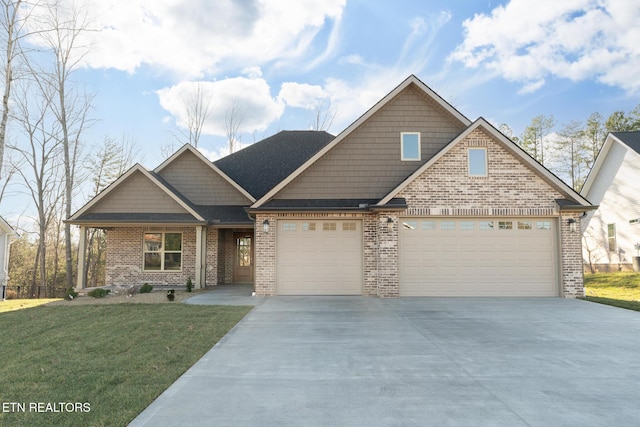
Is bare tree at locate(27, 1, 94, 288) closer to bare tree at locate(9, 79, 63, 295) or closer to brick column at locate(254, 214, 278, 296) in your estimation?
bare tree at locate(9, 79, 63, 295)

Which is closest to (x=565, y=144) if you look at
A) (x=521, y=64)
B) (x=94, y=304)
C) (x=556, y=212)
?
(x=521, y=64)

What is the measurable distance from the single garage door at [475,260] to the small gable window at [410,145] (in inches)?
98.2

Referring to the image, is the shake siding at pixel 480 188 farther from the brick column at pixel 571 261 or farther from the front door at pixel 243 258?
the front door at pixel 243 258

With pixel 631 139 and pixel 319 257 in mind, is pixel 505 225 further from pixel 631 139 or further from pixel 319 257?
pixel 631 139

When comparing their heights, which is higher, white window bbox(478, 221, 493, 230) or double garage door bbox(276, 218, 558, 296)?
white window bbox(478, 221, 493, 230)

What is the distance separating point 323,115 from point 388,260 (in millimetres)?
20468

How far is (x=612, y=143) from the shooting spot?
19688 millimetres

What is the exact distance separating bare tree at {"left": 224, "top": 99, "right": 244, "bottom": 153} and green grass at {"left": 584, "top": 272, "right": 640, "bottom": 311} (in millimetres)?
25414

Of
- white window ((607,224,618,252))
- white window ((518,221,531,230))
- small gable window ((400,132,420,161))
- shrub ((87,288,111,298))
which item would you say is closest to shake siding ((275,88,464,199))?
small gable window ((400,132,420,161))

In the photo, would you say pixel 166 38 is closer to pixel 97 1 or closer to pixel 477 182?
pixel 97 1

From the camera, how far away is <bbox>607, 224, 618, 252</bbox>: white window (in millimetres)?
20156

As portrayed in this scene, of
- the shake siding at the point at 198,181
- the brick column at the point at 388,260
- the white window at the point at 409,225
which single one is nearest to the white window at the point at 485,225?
the white window at the point at 409,225

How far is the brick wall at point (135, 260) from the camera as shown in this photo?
15.3 meters

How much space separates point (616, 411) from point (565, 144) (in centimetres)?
3087
